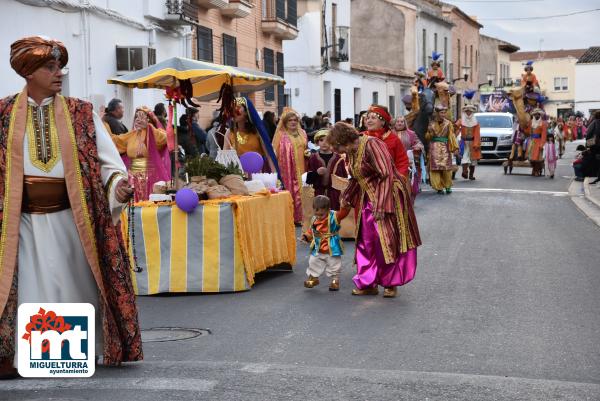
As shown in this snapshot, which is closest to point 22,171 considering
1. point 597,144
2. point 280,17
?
point 597,144

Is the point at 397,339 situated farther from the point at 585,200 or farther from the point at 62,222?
the point at 585,200

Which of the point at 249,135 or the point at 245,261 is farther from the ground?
the point at 249,135

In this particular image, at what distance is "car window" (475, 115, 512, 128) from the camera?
36.9m

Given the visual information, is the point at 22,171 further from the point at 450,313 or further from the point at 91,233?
the point at 450,313

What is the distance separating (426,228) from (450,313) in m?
6.74

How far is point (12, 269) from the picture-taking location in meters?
5.76

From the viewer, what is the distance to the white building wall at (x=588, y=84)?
101 m

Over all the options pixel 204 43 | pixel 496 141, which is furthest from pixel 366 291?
pixel 496 141

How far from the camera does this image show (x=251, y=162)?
37.6 feet

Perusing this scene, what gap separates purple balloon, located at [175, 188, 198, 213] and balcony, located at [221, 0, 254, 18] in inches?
745

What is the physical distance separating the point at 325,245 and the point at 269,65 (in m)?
24.7

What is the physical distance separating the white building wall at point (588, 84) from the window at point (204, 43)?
79.0 metres

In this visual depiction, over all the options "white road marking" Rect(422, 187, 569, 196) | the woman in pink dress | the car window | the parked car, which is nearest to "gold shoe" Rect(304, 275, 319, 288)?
the woman in pink dress

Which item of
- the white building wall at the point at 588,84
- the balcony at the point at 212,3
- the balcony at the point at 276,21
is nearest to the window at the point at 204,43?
the balcony at the point at 212,3
